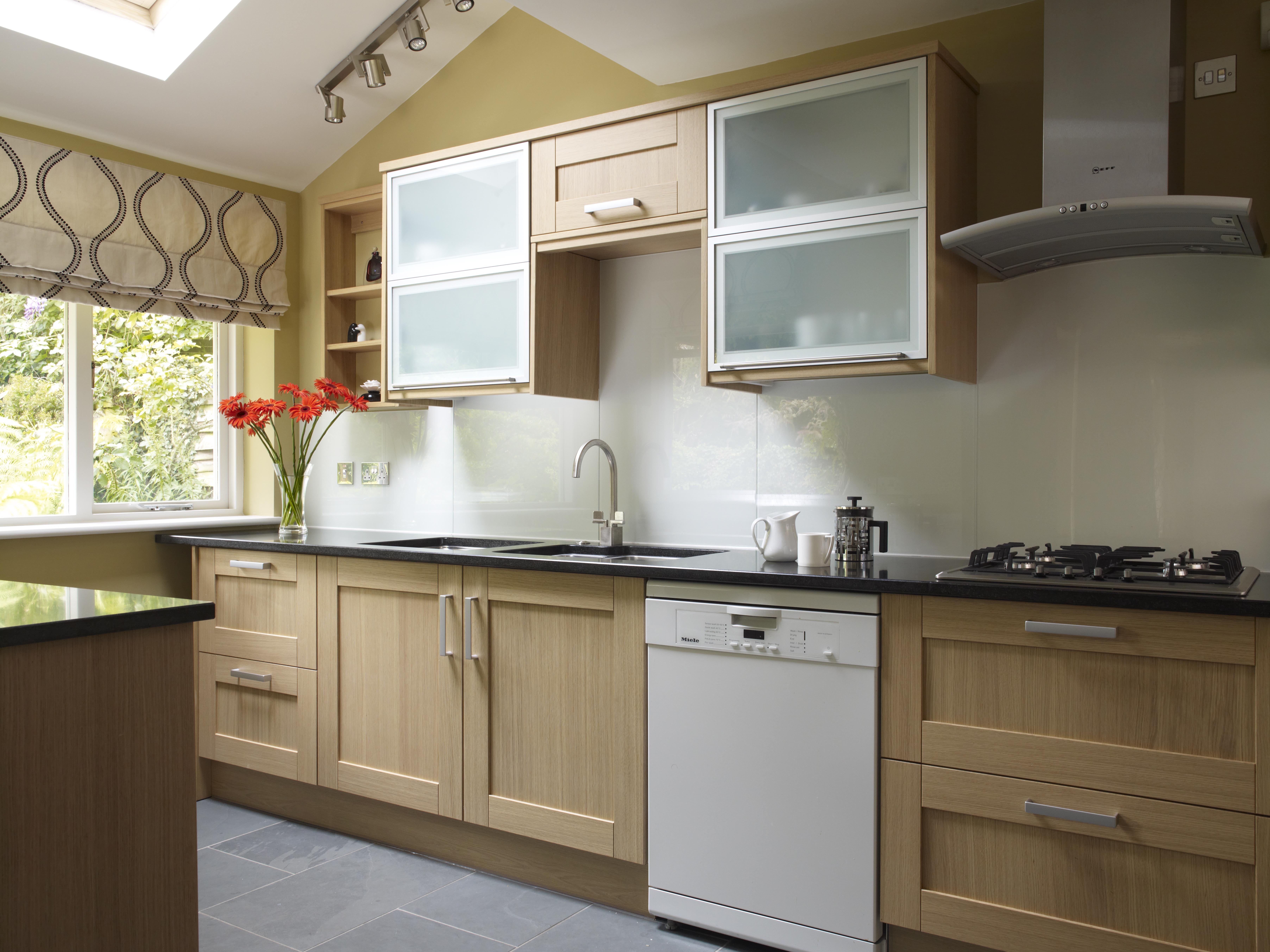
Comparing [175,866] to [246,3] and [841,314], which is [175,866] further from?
[246,3]

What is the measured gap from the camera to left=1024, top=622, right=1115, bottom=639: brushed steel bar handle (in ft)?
5.93

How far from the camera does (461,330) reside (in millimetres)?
3092

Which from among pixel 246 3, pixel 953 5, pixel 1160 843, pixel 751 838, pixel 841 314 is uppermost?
pixel 246 3

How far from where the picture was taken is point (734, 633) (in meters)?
2.24

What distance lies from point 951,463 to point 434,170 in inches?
74.2

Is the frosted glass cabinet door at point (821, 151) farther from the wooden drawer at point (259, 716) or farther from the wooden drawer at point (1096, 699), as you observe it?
the wooden drawer at point (259, 716)

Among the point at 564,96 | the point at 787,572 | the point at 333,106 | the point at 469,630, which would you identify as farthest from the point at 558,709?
the point at 333,106

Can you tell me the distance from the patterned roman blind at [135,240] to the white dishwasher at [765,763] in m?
2.28

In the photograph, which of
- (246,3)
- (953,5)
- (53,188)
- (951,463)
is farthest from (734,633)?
(53,188)

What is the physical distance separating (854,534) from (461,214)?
1636 mm

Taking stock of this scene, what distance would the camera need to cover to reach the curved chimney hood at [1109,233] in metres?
1.92

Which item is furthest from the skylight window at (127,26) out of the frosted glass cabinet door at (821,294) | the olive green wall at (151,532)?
the frosted glass cabinet door at (821,294)

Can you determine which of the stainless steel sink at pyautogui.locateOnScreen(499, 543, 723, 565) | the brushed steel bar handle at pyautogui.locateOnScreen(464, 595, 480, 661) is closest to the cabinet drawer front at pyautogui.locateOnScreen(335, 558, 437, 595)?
the brushed steel bar handle at pyautogui.locateOnScreen(464, 595, 480, 661)

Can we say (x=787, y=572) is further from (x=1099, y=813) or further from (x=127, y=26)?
(x=127, y=26)
